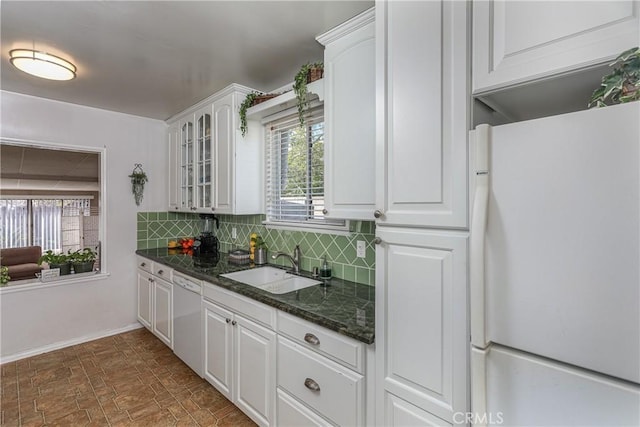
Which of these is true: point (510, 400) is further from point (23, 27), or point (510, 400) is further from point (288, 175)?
point (23, 27)

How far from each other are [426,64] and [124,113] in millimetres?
3562

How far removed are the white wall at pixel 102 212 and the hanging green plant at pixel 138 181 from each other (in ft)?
0.15

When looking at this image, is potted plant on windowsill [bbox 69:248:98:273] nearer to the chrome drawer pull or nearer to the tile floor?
the tile floor

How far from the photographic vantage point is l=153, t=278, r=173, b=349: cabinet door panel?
2.87 m

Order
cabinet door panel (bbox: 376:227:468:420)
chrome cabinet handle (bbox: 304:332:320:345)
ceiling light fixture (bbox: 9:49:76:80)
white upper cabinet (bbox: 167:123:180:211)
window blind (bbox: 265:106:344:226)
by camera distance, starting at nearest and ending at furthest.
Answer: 1. cabinet door panel (bbox: 376:227:468:420)
2. chrome cabinet handle (bbox: 304:332:320:345)
3. ceiling light fixture (bbox: 9:49:76:80)
4. window blind (bbox: 265:106:344:226)
5. white upper cabinet (bbox: 167:123:180:211)

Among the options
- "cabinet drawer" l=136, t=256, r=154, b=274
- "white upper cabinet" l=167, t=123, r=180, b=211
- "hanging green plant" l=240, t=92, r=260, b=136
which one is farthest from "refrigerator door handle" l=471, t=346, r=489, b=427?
"white upper cabinet" l=167, t=123, r=180, b=211

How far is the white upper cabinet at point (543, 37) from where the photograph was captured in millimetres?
777

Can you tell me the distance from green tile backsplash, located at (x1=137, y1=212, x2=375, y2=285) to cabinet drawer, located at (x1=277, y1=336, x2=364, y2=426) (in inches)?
27.3

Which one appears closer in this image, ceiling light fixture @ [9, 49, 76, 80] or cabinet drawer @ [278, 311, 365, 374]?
cabinet drawer @ [278, 311, 365, 374]

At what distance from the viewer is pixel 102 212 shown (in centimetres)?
339

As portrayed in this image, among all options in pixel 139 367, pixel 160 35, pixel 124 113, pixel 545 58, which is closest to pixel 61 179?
pixel 124 113

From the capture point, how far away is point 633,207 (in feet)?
2.09

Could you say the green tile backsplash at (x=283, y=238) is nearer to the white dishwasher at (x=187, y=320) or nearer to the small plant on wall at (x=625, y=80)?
the white dishwasher at (x=187, y=320)

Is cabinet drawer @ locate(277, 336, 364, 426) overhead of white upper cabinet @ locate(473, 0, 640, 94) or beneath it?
beneath
